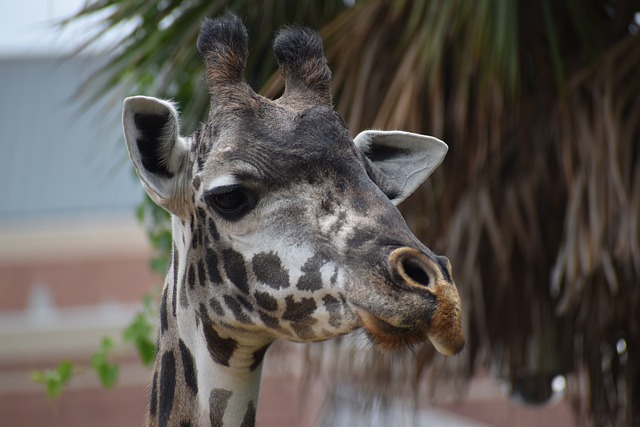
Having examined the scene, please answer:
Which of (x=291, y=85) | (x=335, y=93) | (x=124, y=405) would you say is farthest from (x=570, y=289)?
(x=124, y=405)

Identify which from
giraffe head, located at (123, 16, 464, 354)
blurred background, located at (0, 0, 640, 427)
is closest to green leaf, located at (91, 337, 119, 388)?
blurred background, located at (0, 0, 640, 427)

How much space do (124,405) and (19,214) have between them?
5.03 metres

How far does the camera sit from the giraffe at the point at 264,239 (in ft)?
8.23

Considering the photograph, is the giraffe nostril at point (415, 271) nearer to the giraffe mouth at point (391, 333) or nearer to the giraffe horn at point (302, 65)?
the giraffe mouth at point (391, 333)

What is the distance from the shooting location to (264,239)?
2.75m

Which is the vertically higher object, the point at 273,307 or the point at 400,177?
the point at 400,177

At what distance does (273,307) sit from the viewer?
276cm

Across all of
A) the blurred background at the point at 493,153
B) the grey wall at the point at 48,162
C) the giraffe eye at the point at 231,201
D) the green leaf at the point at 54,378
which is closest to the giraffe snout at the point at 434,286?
the giraffe eye at the point at 231,201

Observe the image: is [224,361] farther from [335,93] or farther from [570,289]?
[335,93]

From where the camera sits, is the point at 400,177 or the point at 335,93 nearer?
the point at 400,177

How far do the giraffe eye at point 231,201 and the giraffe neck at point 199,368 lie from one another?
0.71 ft

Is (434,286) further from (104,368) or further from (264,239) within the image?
(104,368)

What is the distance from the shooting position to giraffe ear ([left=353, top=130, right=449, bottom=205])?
10.6ft

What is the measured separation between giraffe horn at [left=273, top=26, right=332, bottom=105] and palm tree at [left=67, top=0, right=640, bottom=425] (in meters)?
1.56
